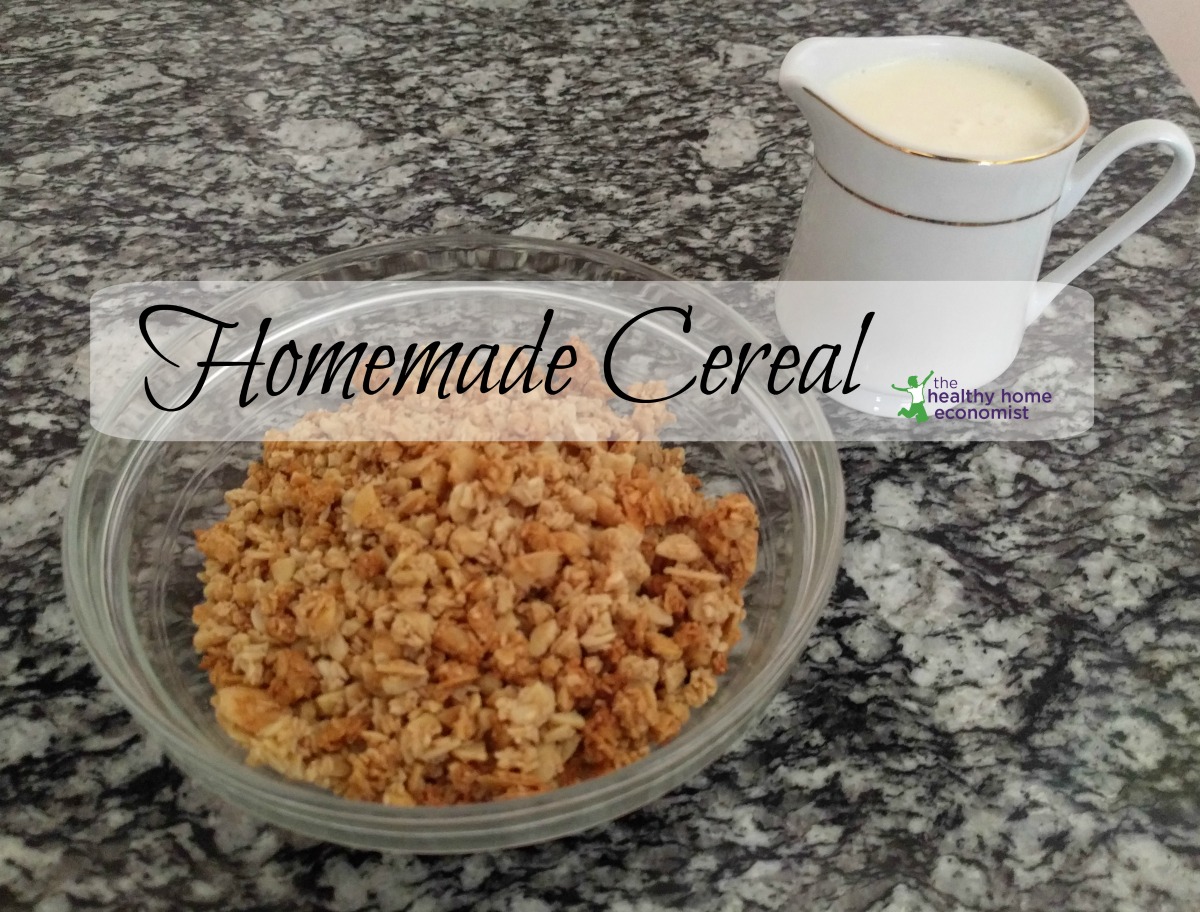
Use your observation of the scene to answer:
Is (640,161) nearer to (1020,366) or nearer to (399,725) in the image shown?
(1020,366)

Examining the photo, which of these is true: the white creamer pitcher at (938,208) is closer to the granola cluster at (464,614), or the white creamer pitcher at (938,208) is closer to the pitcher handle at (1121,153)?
the pitcher handle at (1121,153)

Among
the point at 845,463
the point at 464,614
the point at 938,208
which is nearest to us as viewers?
the point at 464,614

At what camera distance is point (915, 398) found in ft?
3.01

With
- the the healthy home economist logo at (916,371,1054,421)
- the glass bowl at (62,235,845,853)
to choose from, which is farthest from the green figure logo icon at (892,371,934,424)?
the glass bowl at (62,235,845,853)

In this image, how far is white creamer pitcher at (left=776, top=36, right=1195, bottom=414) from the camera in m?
0.78

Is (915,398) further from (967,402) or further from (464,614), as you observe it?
(464,614)

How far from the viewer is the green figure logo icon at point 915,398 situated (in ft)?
2.97

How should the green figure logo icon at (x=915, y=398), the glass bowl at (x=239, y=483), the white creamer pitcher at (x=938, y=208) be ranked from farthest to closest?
the green figure logo icon at (x=915, y=398) < the white creamer pitcher at (x=938, y=208) < the glass bowl at (x=239, y=483)

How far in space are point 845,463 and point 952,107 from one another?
1.05 ft

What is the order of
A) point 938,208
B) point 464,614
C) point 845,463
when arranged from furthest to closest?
point 845,463
point 938,208
point 464,614

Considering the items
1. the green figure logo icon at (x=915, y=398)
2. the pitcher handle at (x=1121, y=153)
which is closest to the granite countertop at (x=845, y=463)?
the green figure logo icon at (x=915, y=398)

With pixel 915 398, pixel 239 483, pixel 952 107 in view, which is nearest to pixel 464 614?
pixel 239 483

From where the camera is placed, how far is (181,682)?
706mm

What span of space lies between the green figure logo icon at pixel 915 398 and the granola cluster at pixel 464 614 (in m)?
0.26
